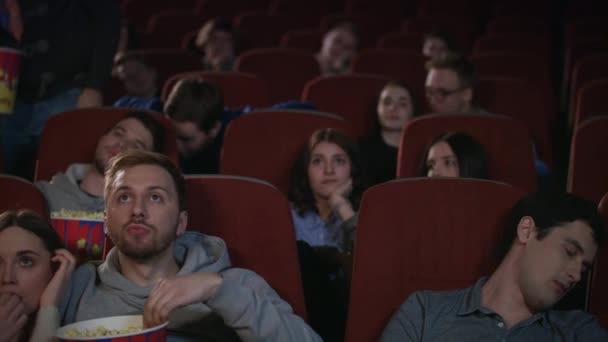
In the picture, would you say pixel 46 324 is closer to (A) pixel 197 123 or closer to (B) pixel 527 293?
(B) pixel 527 293

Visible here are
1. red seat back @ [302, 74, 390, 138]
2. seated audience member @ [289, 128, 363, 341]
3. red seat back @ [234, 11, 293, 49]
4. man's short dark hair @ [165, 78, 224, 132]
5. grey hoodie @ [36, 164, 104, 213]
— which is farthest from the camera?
red seat back @ [234, 11, 293, 49]

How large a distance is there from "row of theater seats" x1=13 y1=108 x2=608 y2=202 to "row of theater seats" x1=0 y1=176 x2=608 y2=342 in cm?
52

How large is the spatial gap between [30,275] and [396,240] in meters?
0.64

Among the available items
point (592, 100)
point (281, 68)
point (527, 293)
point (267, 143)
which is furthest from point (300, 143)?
point (281, 68)

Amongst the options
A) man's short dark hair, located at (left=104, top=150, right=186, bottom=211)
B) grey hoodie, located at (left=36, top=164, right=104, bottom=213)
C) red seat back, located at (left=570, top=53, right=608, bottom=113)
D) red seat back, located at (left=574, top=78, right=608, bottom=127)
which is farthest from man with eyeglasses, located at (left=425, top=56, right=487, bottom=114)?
man's short dark hair, located at (left=104, top=150, right=186, bottom=211)

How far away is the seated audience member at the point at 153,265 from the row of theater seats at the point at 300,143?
61 cm

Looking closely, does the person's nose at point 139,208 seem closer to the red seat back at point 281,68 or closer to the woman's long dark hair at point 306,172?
the woman's long dark hair at point 306,172

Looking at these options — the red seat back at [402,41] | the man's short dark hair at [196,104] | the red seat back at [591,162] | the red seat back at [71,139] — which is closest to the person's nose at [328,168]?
the red seat back at [71,139]

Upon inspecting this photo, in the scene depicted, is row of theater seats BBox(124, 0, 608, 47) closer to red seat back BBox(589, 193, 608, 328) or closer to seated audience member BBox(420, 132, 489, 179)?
seated audience member BBox(420, 132, 489, 179)

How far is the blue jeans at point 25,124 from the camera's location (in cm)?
269

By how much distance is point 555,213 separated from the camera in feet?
5.41

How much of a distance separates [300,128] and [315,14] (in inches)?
105

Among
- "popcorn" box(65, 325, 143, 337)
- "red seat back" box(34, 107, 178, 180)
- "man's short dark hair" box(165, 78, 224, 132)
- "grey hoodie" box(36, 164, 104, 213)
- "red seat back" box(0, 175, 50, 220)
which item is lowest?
"popcorn" box(65, 325, 143, 337)

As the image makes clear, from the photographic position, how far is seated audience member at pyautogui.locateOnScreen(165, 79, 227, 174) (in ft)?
8.71
